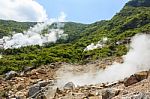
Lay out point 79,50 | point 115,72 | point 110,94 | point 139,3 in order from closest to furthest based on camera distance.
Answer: point 110,94 → point 115,72 → point 79,50 → point 139,3

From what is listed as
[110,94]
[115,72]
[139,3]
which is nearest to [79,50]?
[115,72]

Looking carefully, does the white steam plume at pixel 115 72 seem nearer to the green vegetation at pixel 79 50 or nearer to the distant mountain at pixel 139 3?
the green vegetation at pixel 79 50

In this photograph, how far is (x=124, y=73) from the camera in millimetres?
26297

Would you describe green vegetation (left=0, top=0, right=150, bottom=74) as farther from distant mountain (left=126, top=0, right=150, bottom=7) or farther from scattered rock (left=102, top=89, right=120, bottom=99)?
scattered rock (left=102, top=89, right=120, bottom=99)

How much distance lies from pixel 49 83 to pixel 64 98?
345 cm

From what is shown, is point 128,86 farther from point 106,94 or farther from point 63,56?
point 63,56

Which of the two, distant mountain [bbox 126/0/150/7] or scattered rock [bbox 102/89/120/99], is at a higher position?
distant mountain [bbox 126/0/150/7]

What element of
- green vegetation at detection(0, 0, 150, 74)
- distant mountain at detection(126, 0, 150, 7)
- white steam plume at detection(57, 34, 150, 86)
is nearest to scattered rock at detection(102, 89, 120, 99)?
white steam plume at detection(57, 34, 150, 86)

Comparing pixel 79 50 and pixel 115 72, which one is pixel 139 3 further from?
pixel 115 72

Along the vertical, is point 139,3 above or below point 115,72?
above

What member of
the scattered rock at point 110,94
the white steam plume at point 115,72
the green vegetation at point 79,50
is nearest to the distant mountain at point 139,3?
the green vegetation at point 79,50

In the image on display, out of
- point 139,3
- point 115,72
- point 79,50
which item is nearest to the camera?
point 115,72

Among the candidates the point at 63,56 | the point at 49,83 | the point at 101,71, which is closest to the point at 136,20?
the point at 63,56

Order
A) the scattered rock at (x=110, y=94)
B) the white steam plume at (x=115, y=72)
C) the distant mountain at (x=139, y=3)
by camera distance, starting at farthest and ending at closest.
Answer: the distant mountain at (x=139, y=3), the white steam plume at (x=115, y=72), the scattered rock at (x=110, y=94)
